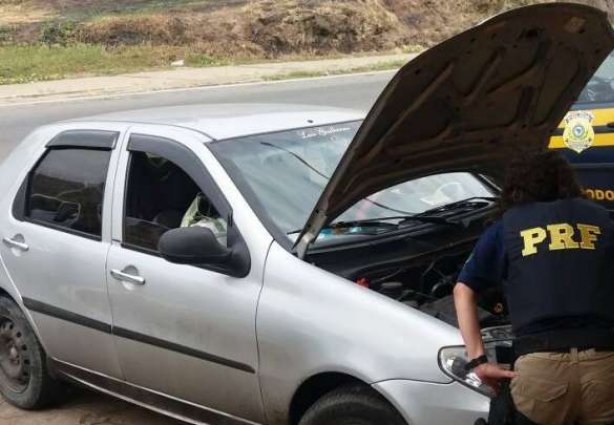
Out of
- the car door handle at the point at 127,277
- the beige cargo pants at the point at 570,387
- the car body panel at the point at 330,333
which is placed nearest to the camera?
the beige cargo pants at the point at 570,387

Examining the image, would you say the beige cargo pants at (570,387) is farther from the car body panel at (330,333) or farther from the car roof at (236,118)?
the car roof at (236,118)

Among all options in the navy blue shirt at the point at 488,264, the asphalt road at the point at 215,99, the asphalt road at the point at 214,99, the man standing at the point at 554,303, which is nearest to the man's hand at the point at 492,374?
the man standing at the point at 554,303

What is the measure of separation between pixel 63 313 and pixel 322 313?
158cm

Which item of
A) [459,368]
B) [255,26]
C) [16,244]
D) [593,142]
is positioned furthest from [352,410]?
[255,26]

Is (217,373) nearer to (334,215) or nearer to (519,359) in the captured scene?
(334,215)

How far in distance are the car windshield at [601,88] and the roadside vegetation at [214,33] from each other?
64.8ft

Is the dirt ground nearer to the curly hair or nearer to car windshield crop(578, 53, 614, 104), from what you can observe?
the curly hair

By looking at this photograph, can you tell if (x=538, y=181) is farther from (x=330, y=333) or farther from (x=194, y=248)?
(x=194, y=248)

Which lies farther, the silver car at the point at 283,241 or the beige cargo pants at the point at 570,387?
the silver car at the point at 283,241

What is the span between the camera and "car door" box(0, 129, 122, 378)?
13.8ft

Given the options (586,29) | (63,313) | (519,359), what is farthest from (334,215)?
(63,313)

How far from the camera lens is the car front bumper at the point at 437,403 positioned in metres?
2.98

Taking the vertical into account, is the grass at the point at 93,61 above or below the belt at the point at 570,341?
below

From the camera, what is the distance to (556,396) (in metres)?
2.75
